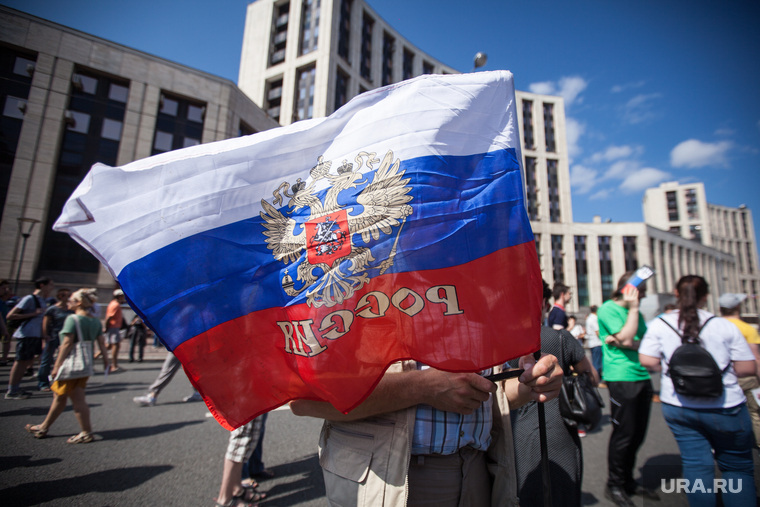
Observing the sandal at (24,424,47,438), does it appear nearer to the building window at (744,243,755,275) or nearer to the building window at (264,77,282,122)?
the building window at (264,77,282,122)

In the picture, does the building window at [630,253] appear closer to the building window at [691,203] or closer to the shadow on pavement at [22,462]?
the building window at [691,203]

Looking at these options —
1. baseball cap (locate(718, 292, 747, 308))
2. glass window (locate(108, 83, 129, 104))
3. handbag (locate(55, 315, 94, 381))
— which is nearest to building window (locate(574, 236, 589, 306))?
baseball cap (locate(718, 292, 747, 308))

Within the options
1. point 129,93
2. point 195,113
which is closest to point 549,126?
point 195,113

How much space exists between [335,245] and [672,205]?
8851cm

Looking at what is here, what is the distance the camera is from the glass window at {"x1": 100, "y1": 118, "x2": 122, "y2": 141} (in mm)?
23422

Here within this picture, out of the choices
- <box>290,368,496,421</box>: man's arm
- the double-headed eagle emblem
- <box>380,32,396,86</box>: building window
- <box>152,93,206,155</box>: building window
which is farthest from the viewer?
<box>380,32,396,86</box>: building window

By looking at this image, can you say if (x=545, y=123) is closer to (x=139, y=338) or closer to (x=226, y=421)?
(x=139, y=338)

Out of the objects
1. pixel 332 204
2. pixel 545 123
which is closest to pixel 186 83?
pixel 332 204

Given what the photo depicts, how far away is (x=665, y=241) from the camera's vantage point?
54.0 metres

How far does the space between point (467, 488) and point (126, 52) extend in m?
28.8

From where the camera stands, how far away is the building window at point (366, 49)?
38031mm

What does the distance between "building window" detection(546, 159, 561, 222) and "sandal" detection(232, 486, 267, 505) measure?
2114 inches

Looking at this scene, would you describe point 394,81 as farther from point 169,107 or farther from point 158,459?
point 158,459

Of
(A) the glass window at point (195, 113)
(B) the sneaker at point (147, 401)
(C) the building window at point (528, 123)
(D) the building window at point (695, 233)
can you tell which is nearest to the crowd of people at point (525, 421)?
(B) the sneaker at point (147, 401)
